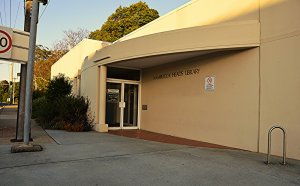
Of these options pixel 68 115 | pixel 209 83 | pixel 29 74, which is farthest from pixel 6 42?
pixel 209 83

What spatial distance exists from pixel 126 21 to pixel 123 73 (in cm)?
2035

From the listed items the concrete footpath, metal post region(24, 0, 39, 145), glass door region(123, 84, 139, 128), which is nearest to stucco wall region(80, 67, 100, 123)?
glass door region(123, 84, 139, 128)

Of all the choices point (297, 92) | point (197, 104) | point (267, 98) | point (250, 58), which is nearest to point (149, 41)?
point (197, 104)

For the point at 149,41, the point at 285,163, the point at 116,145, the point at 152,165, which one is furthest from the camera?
the point at 149,41

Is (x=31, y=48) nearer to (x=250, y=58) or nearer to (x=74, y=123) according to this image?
(x=74, y=123)

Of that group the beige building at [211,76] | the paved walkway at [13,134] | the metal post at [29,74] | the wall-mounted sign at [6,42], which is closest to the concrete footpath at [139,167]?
the metal post at [29,74]

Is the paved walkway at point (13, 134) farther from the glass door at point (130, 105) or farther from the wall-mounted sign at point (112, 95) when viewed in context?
the glass door at point (130, 105)

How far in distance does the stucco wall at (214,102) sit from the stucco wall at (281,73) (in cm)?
33

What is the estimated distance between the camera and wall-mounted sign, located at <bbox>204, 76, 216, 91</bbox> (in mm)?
9387

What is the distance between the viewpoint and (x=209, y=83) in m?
9.53

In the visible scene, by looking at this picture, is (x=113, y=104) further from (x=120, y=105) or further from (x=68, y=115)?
(x=68, y=115)

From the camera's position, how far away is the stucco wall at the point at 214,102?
8.17m

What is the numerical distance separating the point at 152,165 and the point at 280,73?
438 cm

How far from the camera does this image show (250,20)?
8297mm
